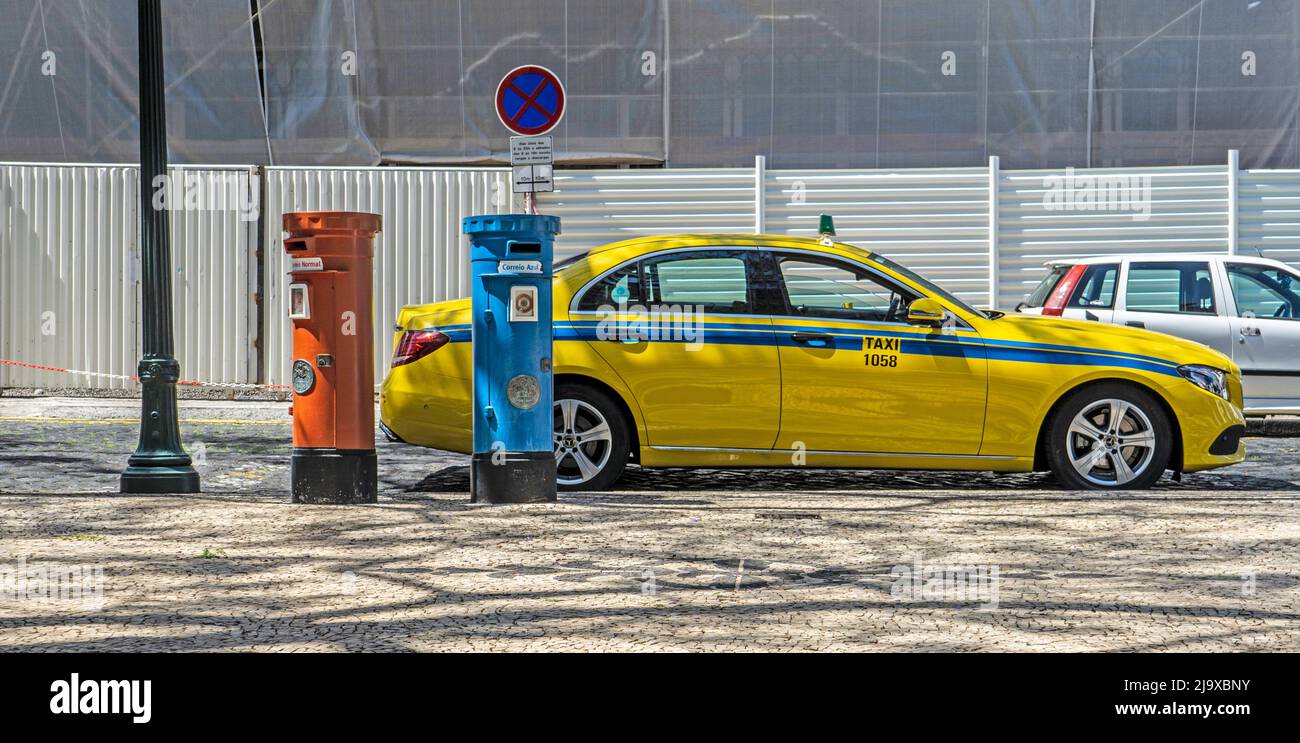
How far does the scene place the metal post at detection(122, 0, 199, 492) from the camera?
30.3 ft

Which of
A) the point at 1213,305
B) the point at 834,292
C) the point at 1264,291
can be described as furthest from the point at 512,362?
the point at 1264,291

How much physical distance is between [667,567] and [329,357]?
2820 mm

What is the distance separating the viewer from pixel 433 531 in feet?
25.4

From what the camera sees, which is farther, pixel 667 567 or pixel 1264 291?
pixel 1264 291

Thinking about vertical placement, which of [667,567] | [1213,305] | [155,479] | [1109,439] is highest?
[1213,305]

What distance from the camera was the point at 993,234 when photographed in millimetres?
17422

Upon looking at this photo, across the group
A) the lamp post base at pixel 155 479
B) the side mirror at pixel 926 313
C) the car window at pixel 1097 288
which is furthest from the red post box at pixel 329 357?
the car window at pixel 1097 288

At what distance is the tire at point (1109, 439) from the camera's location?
9539mm

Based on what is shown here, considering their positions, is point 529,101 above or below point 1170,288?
above

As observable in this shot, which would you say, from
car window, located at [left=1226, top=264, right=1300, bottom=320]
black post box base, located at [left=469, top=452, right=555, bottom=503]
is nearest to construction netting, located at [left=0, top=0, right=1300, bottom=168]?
car window, located at [left=1226, top=264, right=1300, bottom=320]

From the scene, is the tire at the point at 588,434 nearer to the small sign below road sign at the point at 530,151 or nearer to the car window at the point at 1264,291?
the small sign below road sign at the point at 530,151

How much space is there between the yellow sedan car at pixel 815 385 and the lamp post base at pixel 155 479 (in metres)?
1.22

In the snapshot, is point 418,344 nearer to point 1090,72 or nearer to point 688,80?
point 688,80

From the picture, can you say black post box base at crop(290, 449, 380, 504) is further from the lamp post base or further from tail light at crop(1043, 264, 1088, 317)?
tail light at crop(1043, 264, 1088, 317)
